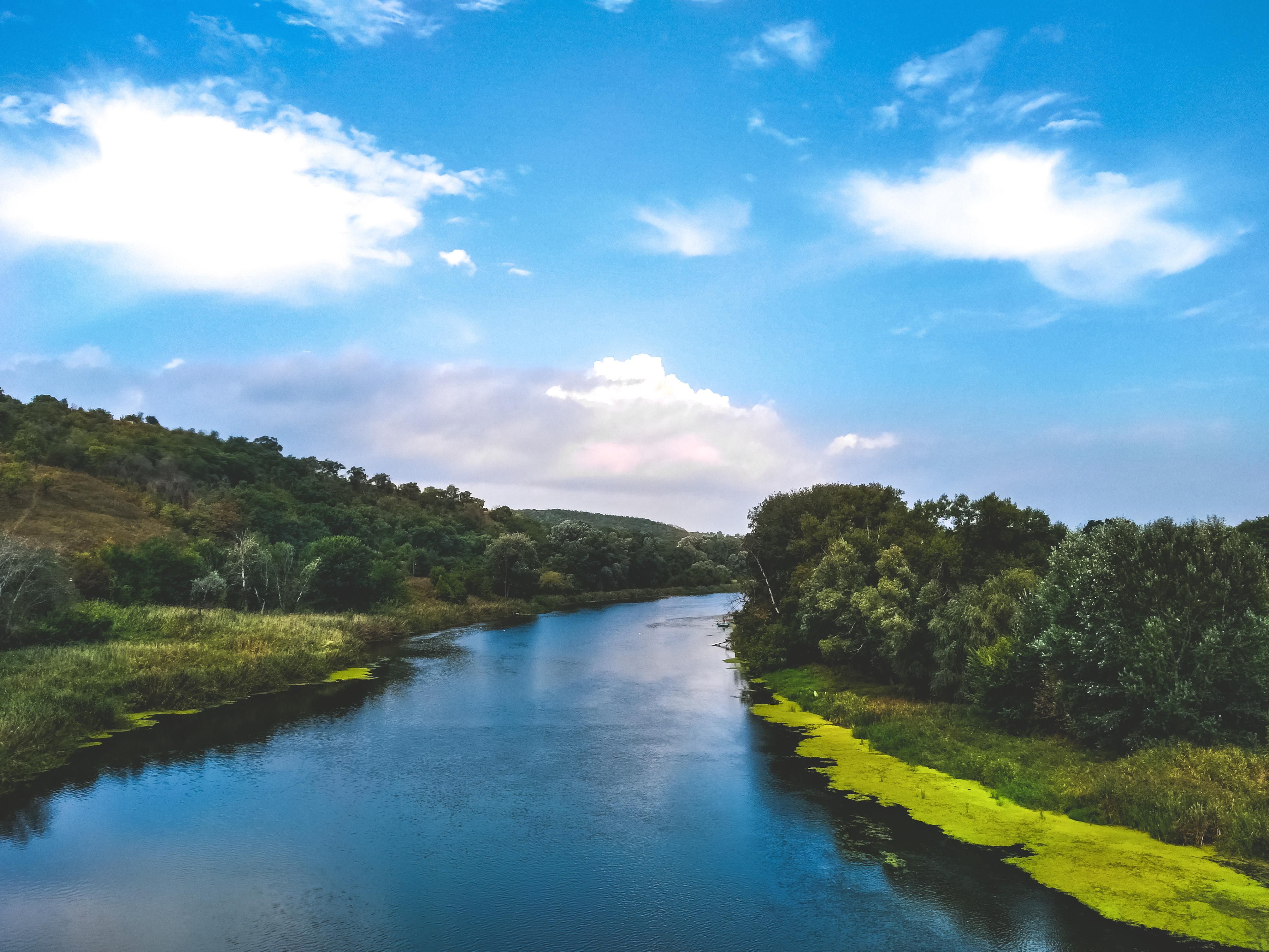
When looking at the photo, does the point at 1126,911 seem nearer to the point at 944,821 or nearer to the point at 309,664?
the point at 944,821

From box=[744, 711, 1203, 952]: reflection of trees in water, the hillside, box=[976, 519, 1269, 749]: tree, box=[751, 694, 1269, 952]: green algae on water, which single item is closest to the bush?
the hillside

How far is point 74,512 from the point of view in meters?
57.8

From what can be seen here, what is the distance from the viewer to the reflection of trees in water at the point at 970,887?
1323 centimetres

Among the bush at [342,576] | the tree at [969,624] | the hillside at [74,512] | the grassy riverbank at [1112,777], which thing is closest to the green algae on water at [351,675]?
the bush at [342,576]

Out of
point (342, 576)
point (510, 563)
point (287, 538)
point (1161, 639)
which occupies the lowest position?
point (342, 576)

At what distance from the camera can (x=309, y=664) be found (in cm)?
3922

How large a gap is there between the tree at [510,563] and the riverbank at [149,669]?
113 ft

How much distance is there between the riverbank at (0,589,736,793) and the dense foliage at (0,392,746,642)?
4.12 metres

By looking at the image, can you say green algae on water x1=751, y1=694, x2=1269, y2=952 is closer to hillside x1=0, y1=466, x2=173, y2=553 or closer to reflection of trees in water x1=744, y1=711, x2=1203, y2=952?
reflection of trees in water x1=744, y1=711, x2=1203, y2=952

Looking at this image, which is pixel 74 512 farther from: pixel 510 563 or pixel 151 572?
pixel 510 563

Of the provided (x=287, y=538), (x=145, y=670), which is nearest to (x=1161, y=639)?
(x=145, y=670)

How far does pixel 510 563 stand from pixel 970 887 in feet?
250

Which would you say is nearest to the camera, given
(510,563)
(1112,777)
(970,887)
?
(970,887)

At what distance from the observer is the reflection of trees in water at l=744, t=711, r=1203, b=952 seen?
13234mm
